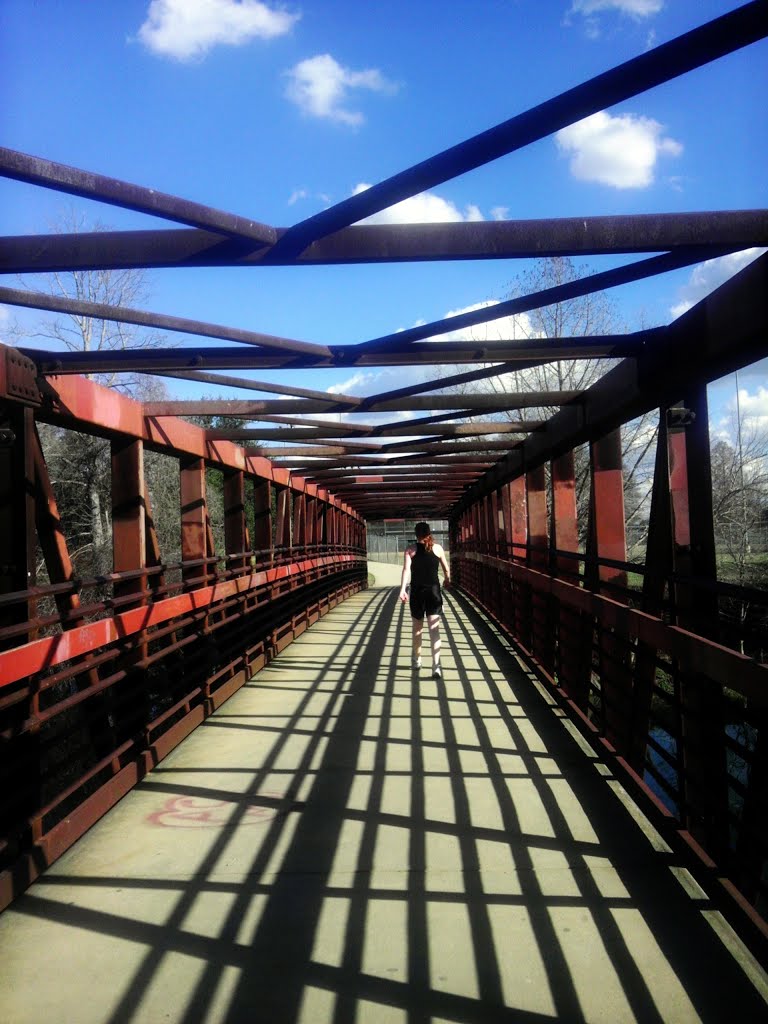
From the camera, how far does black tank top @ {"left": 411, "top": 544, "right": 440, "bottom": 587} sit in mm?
8078

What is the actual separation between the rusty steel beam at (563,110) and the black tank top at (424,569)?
5.21 meters

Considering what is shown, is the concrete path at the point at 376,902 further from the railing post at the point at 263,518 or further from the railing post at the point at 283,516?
the railing post at the point at 283,516

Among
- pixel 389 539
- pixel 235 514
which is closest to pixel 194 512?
pixel 235 514

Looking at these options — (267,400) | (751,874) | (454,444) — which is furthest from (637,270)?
(454,444)

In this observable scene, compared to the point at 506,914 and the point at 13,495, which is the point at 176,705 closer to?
the point at 13,495

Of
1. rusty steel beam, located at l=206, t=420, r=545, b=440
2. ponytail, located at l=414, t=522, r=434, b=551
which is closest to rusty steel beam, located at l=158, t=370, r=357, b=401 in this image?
rusty steel beam, located at l=206, t=420, r=545, b=440

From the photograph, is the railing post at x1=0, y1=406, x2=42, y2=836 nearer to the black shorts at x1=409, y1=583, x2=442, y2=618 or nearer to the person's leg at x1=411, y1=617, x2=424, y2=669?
the black shorts at x1=409, y1=583, x2=442, y2=618

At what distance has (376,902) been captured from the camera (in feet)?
10.9

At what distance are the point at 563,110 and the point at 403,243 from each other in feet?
2.79

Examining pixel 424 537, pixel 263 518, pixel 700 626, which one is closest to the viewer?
pixel 700 626

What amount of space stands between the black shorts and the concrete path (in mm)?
2391

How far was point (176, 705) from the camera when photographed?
5.99 metres

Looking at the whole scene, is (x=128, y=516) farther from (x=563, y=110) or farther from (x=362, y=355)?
(x=563, y=110)

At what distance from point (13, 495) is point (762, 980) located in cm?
352
